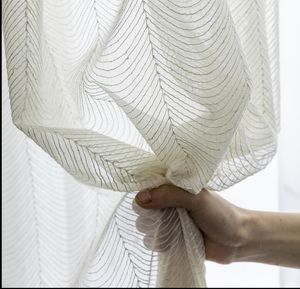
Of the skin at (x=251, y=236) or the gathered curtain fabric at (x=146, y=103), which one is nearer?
the gathered curtain fabric at (x=146, y=103)

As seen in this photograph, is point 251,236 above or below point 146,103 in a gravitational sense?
below

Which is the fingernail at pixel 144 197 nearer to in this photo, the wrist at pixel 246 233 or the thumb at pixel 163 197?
the thumb at pixel 163 197

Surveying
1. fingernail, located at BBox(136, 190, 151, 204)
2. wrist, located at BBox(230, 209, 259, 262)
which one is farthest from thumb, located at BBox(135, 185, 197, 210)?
wrist, located at BBox(230, 209, 259, 262)

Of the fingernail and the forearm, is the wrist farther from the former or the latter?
the fingernail

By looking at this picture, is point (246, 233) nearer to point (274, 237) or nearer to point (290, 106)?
point (274, 237)

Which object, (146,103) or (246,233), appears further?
(246,233)

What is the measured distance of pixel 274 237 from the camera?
2.30ft

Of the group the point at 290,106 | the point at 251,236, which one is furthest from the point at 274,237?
the point at 290,106

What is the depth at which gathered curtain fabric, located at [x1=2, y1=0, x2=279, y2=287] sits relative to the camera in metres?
A: 0.55

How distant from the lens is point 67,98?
0.64m

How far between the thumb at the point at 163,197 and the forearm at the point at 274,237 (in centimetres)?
12

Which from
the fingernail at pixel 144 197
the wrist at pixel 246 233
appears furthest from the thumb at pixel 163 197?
the wrist at pixel 246 233

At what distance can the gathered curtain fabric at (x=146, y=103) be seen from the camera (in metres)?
0.55

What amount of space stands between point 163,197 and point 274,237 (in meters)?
0.16
